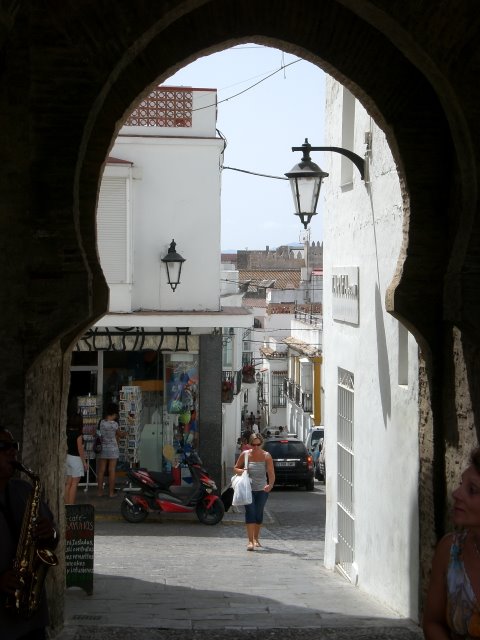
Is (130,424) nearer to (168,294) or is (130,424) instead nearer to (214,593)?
(168,294)

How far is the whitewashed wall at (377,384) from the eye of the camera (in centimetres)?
866

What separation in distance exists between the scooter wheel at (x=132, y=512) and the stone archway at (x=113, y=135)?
7.59m

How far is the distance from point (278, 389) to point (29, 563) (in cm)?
5623

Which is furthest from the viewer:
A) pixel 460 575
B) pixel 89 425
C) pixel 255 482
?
pixel 89 425

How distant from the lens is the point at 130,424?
58.9 ft

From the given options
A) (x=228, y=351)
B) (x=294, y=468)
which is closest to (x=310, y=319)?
(x=228, y=351)

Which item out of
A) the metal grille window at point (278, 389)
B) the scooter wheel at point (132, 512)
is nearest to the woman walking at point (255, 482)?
the scooter wheel at point (132, 512)

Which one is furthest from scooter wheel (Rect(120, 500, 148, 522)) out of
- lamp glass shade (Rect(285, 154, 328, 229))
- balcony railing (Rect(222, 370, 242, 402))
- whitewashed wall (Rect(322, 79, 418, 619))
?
balcony railing (Rect(222, 370, 242, 402))

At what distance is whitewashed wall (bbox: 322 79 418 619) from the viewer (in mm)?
8664

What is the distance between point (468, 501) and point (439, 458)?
376 centimetres

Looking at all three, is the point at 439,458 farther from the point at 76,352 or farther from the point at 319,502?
the point at 319,502

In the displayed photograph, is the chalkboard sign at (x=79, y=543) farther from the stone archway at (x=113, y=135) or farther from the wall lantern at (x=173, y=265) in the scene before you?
the wall lantern at (x=173, y=265)

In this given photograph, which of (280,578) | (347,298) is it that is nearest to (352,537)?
(280,578)

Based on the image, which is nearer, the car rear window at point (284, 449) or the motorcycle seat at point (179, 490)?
the motorcycle seat at point (179, 490)
